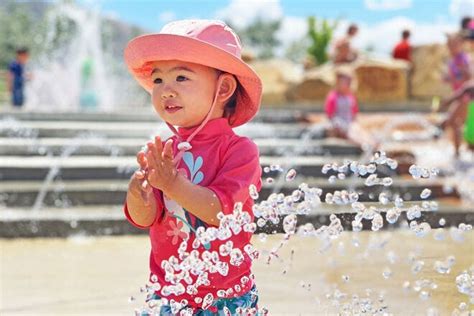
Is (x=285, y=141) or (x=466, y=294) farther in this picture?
(x=285, y=141)

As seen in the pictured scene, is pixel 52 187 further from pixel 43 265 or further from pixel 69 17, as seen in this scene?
pixel 69 17

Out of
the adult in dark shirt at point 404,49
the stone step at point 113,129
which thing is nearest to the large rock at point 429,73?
the adult in dark shirt at point 404,49

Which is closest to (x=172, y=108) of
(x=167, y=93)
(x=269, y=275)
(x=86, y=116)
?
(x=167, y=93)

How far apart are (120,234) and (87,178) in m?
1.41

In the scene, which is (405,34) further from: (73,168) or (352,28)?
(73,168)

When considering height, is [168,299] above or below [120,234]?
above

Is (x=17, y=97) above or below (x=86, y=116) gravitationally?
below

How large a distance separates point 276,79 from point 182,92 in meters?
16.6

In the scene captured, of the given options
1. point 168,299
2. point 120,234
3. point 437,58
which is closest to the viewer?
point 168,299

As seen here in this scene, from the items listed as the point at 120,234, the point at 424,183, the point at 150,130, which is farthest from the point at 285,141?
the point at 120,234

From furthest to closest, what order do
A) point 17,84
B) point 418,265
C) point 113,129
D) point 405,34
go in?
point 405,34 < point 17,84 < point 113,129 < point 418,265

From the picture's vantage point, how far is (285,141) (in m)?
10.9

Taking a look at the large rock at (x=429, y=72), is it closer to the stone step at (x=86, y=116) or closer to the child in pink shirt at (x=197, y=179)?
the stone step at (x=86, y=116)

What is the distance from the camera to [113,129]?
1058cm
